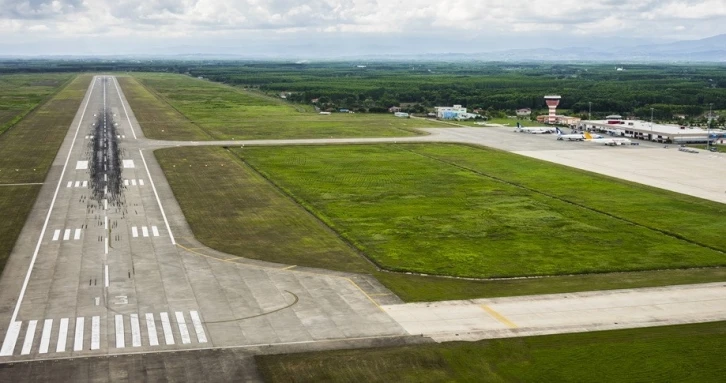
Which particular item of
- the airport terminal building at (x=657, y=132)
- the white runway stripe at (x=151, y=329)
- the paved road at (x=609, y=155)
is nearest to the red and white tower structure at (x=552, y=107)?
the airport terminal building at (x=657, y=132)

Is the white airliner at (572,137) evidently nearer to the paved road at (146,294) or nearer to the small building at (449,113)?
the small building at (449,113)

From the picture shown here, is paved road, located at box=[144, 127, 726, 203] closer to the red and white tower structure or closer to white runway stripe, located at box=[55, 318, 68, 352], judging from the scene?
the red and white tower structure

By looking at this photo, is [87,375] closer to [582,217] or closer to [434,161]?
[582,217]

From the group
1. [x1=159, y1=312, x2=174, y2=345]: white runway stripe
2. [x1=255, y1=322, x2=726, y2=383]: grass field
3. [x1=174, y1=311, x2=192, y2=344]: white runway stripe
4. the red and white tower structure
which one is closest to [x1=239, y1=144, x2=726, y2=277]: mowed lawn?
[x1=255, y1=322, x2=726, y2=383]: grass field

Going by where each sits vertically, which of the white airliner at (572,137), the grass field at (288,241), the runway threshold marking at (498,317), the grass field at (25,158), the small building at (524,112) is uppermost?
the small building at (524,112)

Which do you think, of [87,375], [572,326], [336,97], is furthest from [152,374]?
[336,97]
